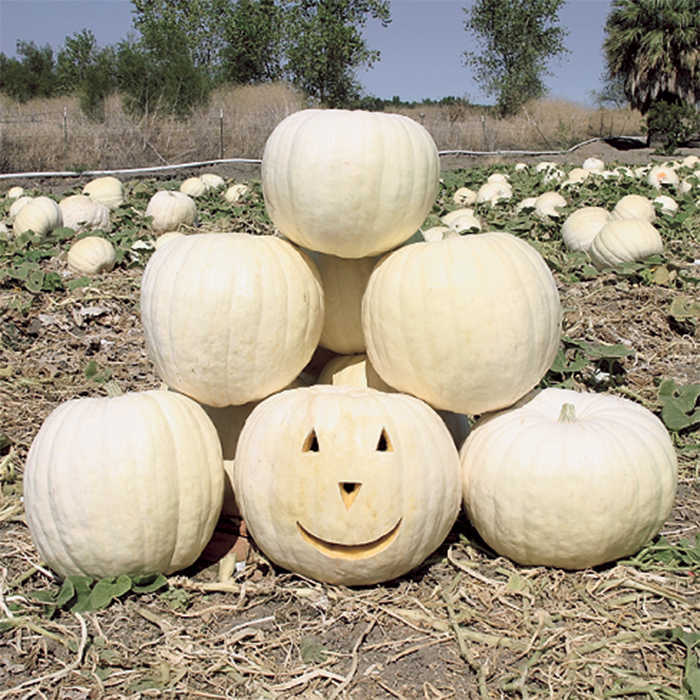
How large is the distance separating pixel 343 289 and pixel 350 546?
1.00m

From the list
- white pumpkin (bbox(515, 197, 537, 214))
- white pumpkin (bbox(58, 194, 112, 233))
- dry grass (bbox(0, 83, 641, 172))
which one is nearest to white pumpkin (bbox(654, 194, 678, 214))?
white pumpkin (bbox(515, 197, 537, 214))

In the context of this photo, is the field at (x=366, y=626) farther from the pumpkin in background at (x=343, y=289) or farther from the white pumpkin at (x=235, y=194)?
the white pumpkin at (x=235, y=194)

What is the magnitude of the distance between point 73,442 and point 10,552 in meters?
0.61

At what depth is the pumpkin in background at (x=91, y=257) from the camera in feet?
19.6

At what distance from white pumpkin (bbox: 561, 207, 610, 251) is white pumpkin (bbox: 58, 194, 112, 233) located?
454cm

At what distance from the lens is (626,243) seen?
568cm

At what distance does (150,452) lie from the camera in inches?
86.7

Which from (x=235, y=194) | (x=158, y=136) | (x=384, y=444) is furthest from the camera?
(x=158, y=136)

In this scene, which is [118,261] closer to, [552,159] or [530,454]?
[530,454]

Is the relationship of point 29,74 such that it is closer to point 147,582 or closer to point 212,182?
point 212,182

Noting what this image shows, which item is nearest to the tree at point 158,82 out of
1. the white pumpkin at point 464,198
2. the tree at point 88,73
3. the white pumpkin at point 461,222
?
the tree at point 88,73

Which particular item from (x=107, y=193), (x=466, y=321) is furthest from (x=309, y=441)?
(x=107, y=193)

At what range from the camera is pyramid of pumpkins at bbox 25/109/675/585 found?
7.14 feet

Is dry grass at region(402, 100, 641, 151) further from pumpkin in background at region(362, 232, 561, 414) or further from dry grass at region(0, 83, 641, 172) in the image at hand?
pumpkin in background at region(362, 232, 561, 414)
